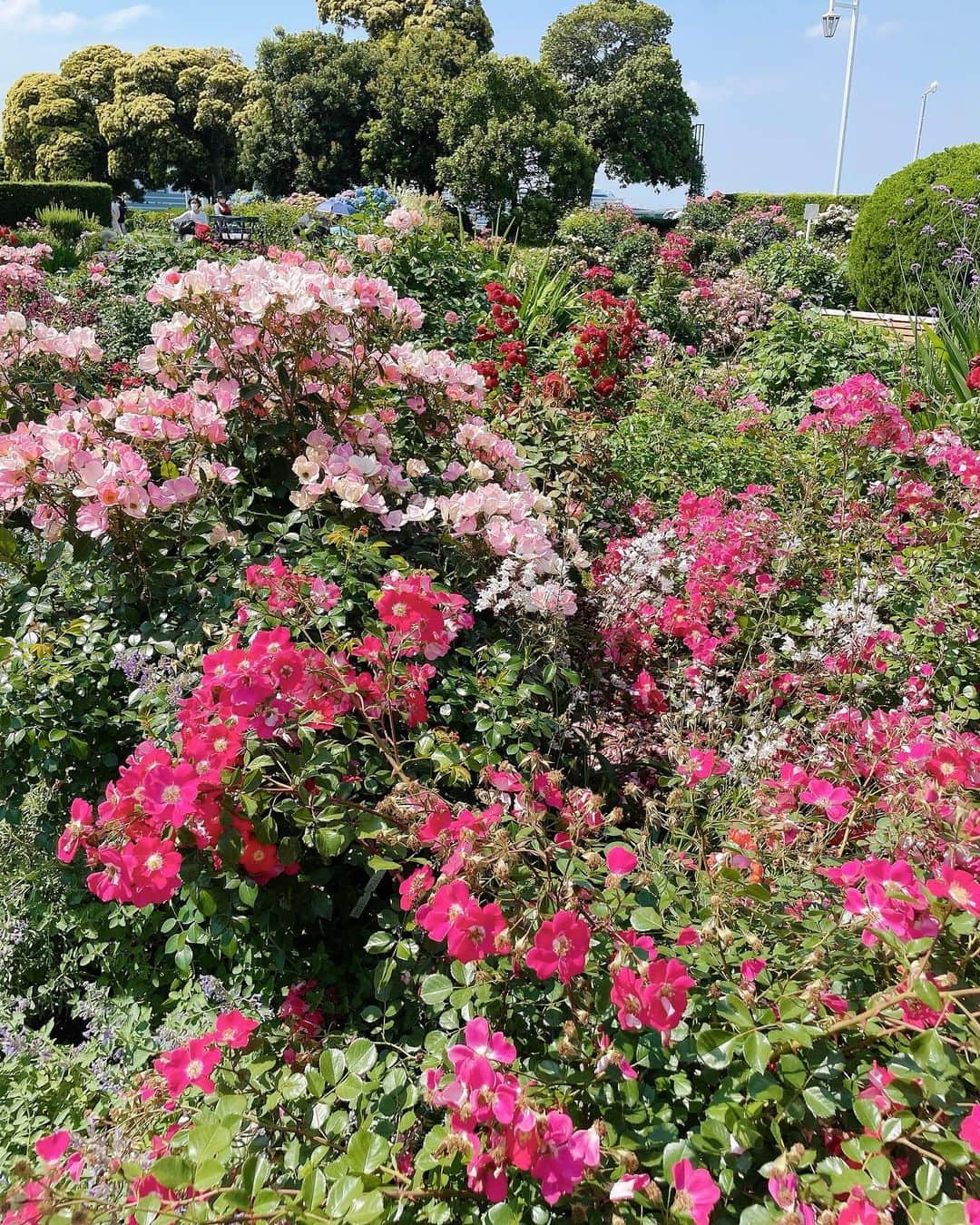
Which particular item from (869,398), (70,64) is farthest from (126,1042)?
(70,64)

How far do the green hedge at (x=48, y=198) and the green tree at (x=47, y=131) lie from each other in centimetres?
1189

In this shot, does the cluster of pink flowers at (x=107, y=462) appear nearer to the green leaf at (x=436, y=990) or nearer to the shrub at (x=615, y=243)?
the green leaf at (x=436, y=990)

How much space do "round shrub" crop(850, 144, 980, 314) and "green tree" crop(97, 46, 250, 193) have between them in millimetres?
28075

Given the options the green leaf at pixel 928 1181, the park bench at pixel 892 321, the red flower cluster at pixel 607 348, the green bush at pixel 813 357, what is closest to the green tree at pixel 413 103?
the park bench at pixel 892 321

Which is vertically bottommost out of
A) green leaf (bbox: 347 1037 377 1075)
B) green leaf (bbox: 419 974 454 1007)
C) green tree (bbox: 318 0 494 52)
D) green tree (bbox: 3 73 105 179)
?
green leaf (bbox: 347 1037 377 1075)

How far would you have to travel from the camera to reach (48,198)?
1970 centimetres

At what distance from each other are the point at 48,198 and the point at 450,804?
23333 mm

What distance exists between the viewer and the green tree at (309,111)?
2455 cm

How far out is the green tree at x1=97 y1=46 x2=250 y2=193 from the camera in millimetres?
29188

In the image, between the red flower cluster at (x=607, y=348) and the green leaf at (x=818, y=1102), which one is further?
the red flower cluster at (x=607, y=348)

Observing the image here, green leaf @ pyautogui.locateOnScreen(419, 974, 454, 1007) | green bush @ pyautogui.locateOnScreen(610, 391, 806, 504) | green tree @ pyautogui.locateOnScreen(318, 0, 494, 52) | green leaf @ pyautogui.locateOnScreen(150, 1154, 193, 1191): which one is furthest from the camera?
green tree @ pyautogui.locateOnScreen(318, 0, 494, 52)

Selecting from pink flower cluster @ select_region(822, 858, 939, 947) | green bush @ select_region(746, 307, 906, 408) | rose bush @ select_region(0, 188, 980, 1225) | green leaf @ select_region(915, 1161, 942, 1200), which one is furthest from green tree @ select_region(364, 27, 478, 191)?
green leaf @ select_region(915, 1161, 942, 1200)

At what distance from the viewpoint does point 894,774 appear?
1454mm

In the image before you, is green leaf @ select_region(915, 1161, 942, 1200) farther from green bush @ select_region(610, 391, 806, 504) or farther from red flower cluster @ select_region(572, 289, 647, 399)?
red flower cluster @ select_region(572, 289, 647, 399)
